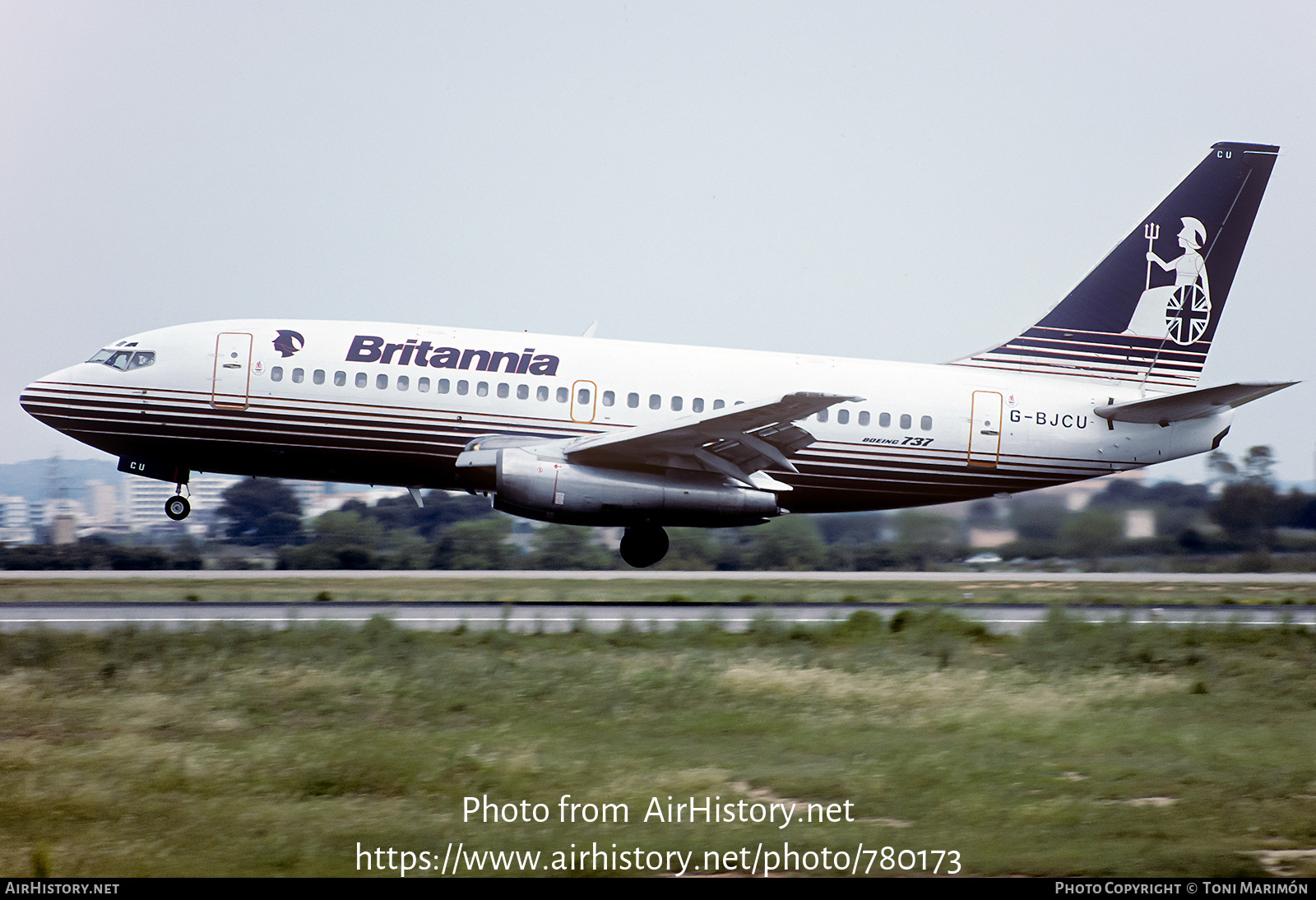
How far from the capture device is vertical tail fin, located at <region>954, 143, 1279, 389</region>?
2350cm

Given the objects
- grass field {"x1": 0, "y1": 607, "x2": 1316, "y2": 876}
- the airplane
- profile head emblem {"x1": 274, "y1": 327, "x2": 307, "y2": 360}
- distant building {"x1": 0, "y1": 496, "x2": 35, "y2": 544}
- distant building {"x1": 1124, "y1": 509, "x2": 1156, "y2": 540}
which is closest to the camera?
grass field {"x1": 0, "y1": 607, "x2": 1316, "y2": 876}

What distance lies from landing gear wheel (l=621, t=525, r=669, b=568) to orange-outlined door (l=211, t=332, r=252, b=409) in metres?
7.55

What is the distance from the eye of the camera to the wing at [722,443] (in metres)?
19.4

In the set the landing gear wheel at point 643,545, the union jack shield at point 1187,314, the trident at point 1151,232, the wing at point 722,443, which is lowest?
the landing gear wheel at point 643,545

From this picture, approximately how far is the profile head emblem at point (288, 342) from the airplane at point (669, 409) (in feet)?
0.10

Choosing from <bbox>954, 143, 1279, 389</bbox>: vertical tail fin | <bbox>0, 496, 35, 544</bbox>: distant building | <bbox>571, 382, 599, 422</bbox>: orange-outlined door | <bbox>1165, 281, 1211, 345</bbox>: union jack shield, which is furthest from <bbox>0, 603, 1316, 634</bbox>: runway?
<bbox>0, 496, 35, 544</bbox>: distant building

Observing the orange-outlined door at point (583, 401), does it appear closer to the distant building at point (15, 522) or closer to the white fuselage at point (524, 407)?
the white fuselage at point (524, 407)

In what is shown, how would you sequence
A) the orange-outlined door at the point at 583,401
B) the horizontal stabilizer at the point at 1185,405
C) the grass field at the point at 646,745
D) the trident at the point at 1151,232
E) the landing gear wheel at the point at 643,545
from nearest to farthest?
the grass field at the point at 646,745 < the horizontal stabilizer at the point at 1185,405 < the orange-outlined door at the point at 583,401 < the landing gear wheel at the point at 643,545 < the trident at the point at 1151,232

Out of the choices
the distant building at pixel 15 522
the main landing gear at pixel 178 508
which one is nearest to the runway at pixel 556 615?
the main landing gear at pixel 178 508

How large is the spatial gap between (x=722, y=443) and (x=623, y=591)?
5.03 m

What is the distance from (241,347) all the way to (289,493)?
19.7 m

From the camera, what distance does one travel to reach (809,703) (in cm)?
1181

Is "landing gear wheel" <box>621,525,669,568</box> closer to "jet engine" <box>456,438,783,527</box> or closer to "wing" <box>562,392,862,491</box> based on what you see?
"jet engine" <box>456,438,783,527</box>

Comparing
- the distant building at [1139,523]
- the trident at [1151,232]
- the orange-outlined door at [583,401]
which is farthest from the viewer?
the distant building at [1139,523]
